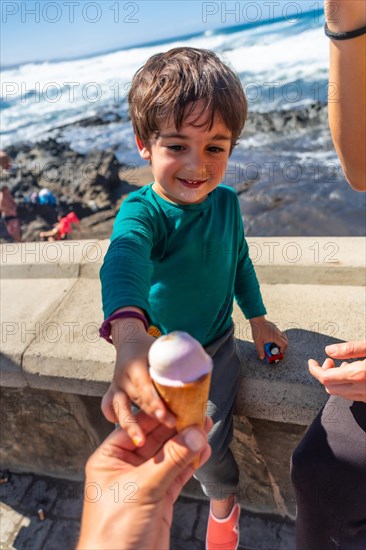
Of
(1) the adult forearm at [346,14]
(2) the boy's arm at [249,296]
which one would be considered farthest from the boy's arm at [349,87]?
(2) the boy's arm at [249,296]

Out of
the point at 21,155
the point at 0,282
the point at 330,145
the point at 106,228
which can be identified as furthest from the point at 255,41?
the point at 0,282

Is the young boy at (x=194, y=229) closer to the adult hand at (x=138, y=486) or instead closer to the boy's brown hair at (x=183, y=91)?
the boy's brown hair at (x=183, y=91)

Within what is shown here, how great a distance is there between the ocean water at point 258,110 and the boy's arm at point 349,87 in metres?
1.12

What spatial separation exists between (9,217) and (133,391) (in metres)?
7.87

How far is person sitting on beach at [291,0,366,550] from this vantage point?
5.32 ft

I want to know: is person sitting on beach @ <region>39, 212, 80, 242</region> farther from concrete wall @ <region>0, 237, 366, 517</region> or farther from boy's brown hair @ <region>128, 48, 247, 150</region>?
boy's brown hair @ <region>128, 48, 247, 150</region>

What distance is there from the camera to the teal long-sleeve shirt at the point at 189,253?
1.89 m

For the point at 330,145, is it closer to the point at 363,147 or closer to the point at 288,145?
the point at 288,145

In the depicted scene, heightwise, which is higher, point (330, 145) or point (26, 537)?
point (26, 537)

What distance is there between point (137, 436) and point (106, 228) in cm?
772

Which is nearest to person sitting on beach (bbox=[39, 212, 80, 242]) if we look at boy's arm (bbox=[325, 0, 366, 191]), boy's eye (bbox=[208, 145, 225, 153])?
boy's eye (bbox=[208, 145, 225, 153])

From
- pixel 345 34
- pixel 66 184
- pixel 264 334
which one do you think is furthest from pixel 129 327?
pixel 66 184

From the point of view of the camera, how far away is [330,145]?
10062 mm

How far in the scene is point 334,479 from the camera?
66.5 inches
